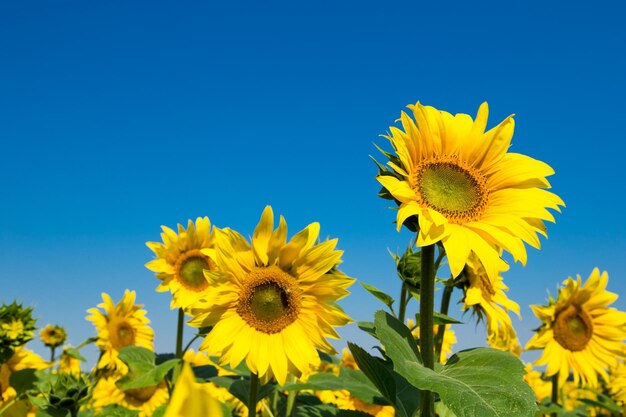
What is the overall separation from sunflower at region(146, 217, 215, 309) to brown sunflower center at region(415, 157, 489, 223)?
223 centimetres

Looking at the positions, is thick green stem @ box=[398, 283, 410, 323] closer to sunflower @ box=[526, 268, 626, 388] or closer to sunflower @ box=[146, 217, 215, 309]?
sunflower @ box=[146, 217, 215, 309]

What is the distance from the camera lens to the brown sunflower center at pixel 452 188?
259 centimetres

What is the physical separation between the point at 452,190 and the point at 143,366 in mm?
2425

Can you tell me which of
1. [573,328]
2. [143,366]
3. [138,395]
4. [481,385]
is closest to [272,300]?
[481,385]

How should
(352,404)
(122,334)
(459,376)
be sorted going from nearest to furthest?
(459,376) < (352,404) < (122,334)

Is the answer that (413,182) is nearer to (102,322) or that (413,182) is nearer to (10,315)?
(10,315)

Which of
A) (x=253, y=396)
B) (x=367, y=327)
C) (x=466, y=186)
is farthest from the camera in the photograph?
(x=253, y=396)

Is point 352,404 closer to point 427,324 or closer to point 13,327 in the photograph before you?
point 13,327

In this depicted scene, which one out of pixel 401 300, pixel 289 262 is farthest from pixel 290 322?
pixel 401 300

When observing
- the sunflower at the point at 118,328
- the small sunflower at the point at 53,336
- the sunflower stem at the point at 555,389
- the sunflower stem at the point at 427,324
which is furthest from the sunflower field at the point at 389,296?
the small sunflower at the point at 53,336

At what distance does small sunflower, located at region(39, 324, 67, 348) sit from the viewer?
7.56m

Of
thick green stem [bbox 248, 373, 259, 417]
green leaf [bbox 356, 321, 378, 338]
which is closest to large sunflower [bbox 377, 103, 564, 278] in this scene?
green leaf [bbox 356, 321, 378, 338]

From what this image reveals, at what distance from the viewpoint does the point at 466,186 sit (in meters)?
2.74

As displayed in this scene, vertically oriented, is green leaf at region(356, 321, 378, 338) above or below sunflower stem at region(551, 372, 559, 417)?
below
